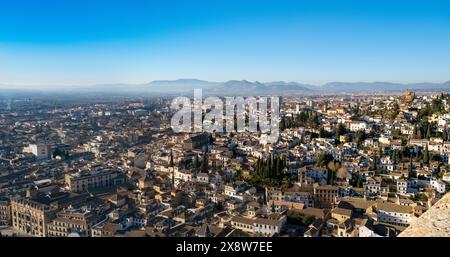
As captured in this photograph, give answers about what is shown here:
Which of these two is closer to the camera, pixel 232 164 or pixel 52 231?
pixel 52 231

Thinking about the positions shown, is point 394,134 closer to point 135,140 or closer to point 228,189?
point 228,189

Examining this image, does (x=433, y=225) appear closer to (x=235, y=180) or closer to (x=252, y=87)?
(x=235, y=180)

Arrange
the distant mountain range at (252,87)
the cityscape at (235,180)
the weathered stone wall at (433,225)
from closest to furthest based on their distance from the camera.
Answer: the weathered stone wall at (433,225) < the cityscape at (235,180) < the distant mountain range at (252,87)

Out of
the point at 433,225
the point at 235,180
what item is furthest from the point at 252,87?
the point at 433,225

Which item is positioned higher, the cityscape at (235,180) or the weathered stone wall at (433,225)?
the weathered stone wall at (433,225)

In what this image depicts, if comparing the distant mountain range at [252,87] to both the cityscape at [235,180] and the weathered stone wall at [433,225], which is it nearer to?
the cityscape at [235,180]

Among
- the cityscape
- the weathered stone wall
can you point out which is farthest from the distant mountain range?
the weathered stone wall

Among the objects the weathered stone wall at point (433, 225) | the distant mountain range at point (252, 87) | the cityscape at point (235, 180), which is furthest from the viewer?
the distant mountain range at point (252, 87)

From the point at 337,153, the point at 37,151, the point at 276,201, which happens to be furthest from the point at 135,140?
the point at 276,201

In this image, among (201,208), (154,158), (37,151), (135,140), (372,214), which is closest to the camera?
(372,214)

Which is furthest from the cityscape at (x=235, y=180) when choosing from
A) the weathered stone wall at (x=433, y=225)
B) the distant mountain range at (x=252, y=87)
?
the distant mountain range at (x=252, y=87)
